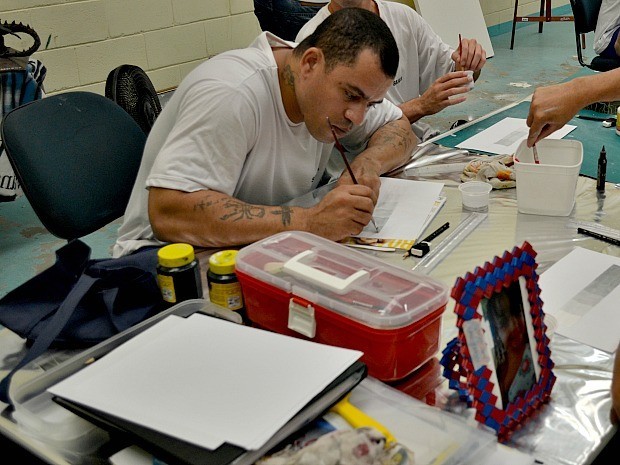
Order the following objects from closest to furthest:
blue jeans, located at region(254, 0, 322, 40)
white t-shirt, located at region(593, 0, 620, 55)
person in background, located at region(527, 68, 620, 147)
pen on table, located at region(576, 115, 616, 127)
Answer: person in background, located at region(527, 68, 620, 147) < pen on table, located at region(576, 115, 616, 127) < white t-shirt, located at region(593, 0, 620, 55) < blue jeans, located at region(254, 0, 322, 40)

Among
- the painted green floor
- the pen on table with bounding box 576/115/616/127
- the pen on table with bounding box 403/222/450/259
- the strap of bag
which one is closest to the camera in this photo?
the strap of bag

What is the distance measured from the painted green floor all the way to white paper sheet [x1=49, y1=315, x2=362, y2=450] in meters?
1.70

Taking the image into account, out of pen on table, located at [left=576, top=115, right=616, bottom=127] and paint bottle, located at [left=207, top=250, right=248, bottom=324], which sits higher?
paint bottle, located at [left=207, top=250, right=248, bottom=324]

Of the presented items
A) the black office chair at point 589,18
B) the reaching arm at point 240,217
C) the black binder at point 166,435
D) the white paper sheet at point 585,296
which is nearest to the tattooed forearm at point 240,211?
the reaching arm at point 240,217

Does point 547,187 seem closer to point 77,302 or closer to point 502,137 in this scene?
point 502,137

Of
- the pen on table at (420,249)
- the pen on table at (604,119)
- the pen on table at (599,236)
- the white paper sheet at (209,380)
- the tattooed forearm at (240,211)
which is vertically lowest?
the pen on table at (599,236)

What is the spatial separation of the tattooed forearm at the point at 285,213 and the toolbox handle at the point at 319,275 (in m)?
0.35

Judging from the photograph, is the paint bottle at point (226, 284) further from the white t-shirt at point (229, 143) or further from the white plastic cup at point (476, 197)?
the white plastic cup at point (476, 197)

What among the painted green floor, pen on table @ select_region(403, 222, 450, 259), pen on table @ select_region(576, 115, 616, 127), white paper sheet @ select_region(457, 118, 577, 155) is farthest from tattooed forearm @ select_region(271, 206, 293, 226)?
the painted green floor

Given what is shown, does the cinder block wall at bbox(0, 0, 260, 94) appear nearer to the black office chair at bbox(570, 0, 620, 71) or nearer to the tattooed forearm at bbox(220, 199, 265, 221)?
the black office chair at bbox(570, 0, 620, 71)

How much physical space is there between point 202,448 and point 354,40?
997mm

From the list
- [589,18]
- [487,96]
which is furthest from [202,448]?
[487,96]

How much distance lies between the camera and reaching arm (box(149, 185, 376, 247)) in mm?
1323

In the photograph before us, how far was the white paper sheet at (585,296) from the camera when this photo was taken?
3.33 ft
